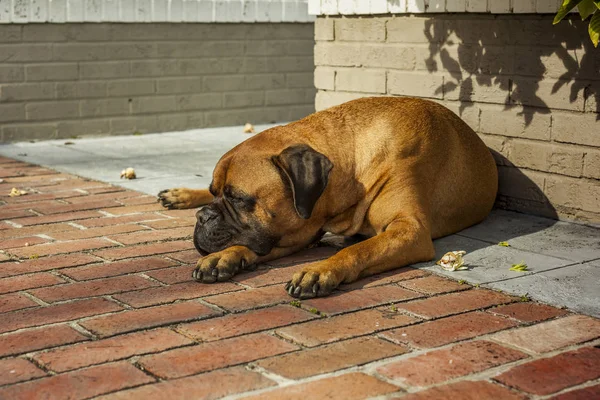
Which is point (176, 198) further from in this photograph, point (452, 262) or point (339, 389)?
point (339, 389)

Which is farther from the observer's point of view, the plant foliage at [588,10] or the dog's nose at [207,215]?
the dog's nose at [207,215]

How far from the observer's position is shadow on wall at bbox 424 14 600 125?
5.41 m

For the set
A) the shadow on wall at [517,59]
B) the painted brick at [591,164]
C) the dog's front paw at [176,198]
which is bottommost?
the dog's front paw at [176,198]

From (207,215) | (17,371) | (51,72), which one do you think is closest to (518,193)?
(207,215)

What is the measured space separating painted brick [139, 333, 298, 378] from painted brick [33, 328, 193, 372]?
0.28 ft

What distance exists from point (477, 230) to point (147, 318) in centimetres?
244

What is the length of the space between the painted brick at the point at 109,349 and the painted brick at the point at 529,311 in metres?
1.38

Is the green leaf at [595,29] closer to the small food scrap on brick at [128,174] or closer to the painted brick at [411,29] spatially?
the painted brick at [411,29]

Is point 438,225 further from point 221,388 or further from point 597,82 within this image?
point 221,388

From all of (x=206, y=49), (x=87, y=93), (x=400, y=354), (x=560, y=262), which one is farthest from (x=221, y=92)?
(x=400, y=354)

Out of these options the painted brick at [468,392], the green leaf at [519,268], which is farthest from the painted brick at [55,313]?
the green leaf at [519,268]

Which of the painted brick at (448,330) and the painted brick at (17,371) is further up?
the painted brick at (448,330)

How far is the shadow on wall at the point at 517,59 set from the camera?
5.41m

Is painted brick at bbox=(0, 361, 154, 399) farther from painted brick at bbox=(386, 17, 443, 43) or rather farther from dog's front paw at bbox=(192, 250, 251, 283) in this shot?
painted brick at bbox=(386, 17, 443, 43)
